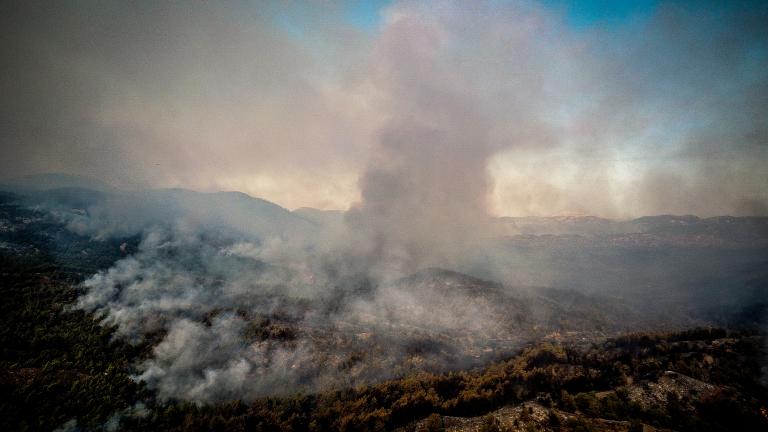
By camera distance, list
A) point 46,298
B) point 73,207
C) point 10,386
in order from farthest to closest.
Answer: point 73,207 < point 46,298 < point 10,386

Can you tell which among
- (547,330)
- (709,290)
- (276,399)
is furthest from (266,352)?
(709,290)

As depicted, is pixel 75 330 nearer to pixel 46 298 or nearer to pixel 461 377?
pixel 46 298

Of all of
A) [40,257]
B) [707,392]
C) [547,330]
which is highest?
[40,257]

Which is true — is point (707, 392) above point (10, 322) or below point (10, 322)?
below

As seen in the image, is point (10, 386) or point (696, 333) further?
point (696, 333)

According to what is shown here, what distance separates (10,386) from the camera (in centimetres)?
3703

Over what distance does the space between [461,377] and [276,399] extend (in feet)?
126

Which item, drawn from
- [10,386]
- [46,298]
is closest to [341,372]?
[10,386]

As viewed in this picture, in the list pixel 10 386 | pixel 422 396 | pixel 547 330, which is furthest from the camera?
pixel 547 330

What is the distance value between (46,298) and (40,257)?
119 feet

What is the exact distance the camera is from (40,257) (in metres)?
78.7

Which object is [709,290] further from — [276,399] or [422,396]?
[276,399]

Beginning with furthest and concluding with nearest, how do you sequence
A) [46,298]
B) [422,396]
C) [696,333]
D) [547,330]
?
[547,330] → [696,333] → [46,298] → [422,396]

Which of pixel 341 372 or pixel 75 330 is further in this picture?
pixel 341 372
